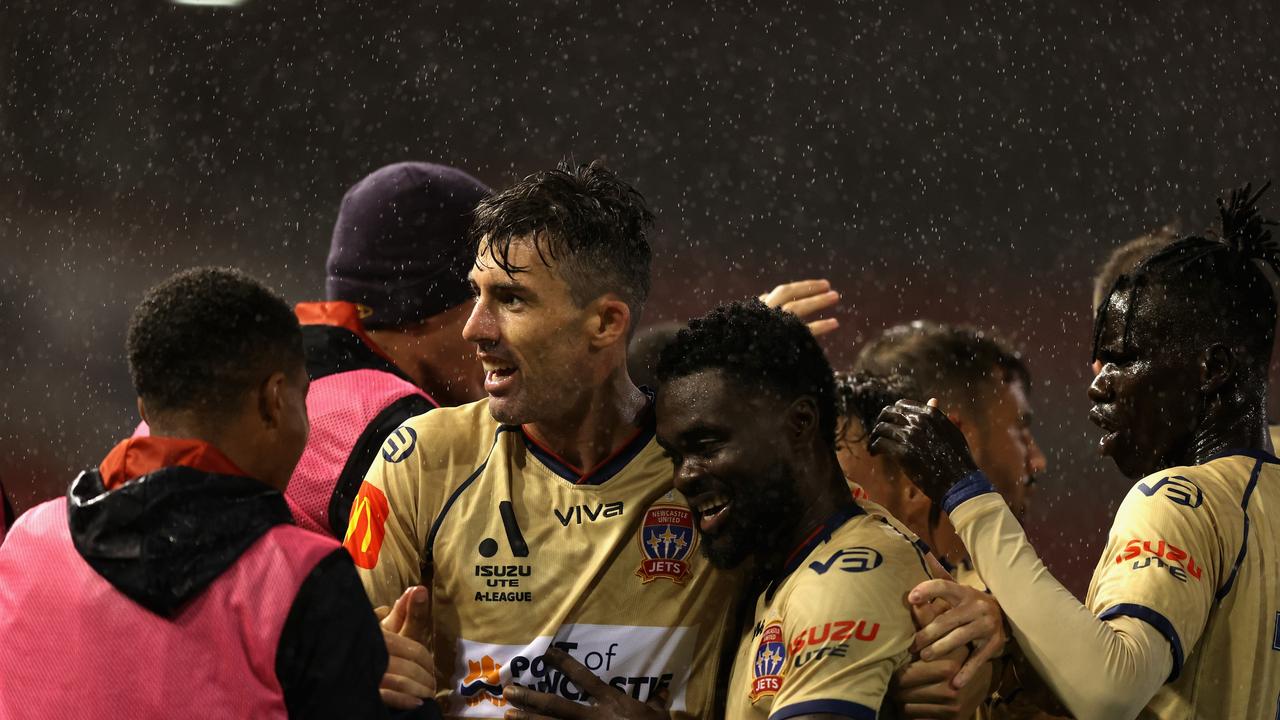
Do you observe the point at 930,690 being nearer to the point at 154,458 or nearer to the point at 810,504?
the point at 810,504

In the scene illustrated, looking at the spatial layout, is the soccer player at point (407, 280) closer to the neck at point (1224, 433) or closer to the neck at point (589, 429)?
the neck at point (589, 429)

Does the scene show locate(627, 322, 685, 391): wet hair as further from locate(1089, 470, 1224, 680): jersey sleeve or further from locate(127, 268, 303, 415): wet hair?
locate(127, 268, 303, 415): wet hair

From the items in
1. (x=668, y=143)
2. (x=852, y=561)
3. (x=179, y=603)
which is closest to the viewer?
(x=179, y=603)

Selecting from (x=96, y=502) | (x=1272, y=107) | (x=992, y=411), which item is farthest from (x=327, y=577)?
(x=1272, y=107)

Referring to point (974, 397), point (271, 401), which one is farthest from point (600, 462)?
point (974, 397)

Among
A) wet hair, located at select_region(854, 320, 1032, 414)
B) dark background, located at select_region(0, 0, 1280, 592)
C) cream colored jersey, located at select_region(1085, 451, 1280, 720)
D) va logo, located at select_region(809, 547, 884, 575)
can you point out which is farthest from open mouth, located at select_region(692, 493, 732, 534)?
dark background, located at select_region(0, 0, 1280, 592)

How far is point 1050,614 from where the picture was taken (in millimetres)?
2615

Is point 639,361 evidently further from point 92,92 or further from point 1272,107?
point 1272,107

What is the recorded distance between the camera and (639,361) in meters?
4.04

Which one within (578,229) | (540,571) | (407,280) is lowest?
(540,571)

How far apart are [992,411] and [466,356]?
67.7 inches

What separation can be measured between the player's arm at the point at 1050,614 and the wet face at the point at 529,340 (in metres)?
0.76

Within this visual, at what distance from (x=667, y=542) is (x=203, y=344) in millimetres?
1102

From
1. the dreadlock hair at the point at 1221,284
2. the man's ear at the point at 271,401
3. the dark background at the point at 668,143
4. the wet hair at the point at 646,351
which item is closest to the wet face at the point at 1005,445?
the wet hair at the point at 646,351
